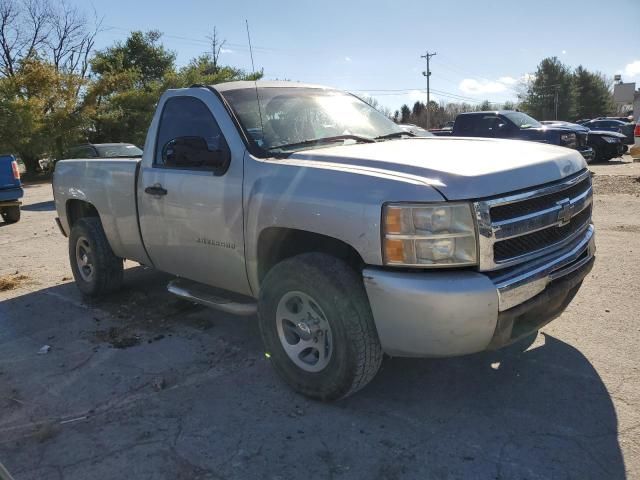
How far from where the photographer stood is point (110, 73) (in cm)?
3166

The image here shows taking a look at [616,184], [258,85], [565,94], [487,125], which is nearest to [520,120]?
[487,125]

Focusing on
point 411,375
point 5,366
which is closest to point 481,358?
point 411,375

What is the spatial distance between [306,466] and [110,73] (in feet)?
109

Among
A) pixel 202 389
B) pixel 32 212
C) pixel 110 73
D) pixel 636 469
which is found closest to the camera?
pixel 636 469

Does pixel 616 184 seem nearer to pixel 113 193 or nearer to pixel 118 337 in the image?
pixel 113 193

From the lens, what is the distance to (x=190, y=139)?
3.86 m

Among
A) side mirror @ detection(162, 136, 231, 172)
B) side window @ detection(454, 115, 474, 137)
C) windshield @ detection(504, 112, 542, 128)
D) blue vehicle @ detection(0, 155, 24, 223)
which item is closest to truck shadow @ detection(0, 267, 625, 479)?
side mirror @ detection(162, 136, 231, 172)

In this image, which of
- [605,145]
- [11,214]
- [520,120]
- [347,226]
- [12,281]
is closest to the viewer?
[347,226]

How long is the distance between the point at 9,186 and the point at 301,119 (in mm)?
10035

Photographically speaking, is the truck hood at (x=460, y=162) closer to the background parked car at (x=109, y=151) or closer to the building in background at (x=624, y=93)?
the background parked car at (x=109, y=151)

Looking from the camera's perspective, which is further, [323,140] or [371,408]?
[323,140]

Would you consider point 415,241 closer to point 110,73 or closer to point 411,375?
point 411,375

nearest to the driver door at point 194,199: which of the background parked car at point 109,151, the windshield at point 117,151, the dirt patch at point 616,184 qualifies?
the dirt patch at point 616,184

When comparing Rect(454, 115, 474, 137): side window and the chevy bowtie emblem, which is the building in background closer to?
Rect(454, 115, 474, 137): side window
